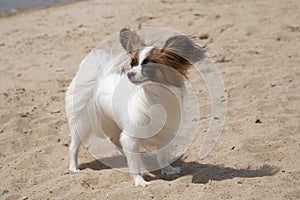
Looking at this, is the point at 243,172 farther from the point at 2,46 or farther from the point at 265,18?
the point at 2,46

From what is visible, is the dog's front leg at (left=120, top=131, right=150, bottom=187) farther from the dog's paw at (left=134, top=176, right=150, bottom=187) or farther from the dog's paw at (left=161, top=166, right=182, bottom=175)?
the dog's paw at (left=161, top=166, right=182, bottom=175)

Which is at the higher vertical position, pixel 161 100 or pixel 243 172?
pixel 161 100

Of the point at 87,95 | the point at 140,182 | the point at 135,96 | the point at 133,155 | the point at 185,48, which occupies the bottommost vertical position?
the point at 140,182

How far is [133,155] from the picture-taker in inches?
174

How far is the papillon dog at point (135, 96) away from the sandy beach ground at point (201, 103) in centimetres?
30

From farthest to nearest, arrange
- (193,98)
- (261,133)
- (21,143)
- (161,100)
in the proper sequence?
1. (193,98)
2. (21,143)
3. (261,133)
4. (161,100)

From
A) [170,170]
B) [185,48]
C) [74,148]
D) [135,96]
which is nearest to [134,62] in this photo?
[135,96]

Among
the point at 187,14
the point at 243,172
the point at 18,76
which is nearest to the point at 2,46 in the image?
the point at 18,76

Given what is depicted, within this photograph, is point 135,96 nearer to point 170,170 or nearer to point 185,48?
point 185,48

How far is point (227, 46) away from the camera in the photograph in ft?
25.3

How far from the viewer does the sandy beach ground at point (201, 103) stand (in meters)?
4.25


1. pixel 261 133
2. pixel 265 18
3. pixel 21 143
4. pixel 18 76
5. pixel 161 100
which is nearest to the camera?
pixel 161 100

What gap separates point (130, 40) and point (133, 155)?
0.90 m

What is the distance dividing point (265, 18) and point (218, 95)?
3.18 meters
